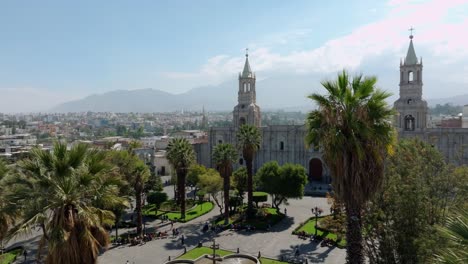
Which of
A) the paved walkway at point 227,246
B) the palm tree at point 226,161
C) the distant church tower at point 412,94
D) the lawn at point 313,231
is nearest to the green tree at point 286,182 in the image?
the paved walkway at point 227,246

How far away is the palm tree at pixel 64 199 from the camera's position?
713cm

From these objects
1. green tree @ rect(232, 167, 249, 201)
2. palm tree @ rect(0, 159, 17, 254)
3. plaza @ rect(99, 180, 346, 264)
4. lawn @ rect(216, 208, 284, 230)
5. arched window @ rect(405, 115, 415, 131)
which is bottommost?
plaza @ rect(99, 180, 346, 264)

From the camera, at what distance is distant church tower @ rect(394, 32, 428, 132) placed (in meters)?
41.8

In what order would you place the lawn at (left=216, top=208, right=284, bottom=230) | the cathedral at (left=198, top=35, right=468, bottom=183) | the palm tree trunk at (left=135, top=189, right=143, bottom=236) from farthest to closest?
1. the cathedral at (left=198, top=35, right=468, bottom=183)
2. the lawn at (left=216, top=208, right=284, bottom=230)
3. the palm tree trunk at (left=135, top=189, right=143, bottom=236)

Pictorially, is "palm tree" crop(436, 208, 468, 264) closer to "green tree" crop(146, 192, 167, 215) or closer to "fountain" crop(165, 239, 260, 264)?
"fountain" crop(165, 239, 260, 264)

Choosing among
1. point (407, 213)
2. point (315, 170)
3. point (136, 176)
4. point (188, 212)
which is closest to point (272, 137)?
point (315, 170)

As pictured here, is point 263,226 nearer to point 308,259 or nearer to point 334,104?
point 308,259

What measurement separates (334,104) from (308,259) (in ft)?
49.2

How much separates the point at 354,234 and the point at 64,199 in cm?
665

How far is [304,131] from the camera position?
47.4m

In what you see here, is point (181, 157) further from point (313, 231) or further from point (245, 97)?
point (245, 97)

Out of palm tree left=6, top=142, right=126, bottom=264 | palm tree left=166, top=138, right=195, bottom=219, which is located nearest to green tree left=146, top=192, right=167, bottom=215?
palm tree left=166, top=138, right=195, bottom=219

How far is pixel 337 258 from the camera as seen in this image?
21.7 meters

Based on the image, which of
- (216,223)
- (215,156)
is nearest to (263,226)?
(216,223)
